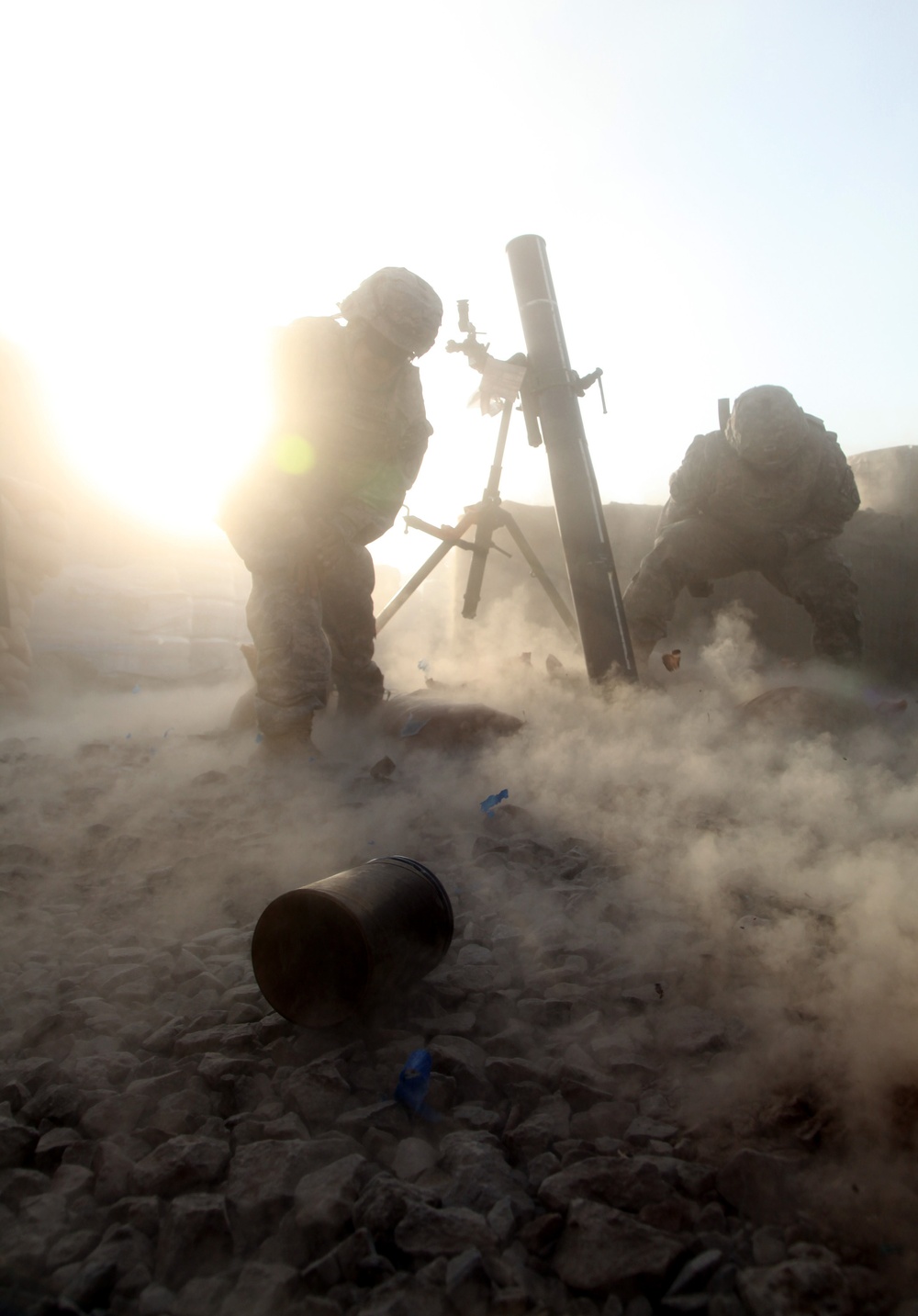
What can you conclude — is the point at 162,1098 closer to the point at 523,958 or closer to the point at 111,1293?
the point at 111,1293

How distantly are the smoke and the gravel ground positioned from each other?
10 mm

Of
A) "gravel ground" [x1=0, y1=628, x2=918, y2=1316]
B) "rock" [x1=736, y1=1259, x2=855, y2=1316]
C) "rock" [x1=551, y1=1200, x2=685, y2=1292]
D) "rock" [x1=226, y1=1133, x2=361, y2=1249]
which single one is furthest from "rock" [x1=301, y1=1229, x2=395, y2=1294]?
"rock" [x1=736, y1=1259, x2=855, y2=1316]

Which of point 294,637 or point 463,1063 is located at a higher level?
point 294,637

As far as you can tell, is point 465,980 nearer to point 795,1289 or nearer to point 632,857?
point 632,857

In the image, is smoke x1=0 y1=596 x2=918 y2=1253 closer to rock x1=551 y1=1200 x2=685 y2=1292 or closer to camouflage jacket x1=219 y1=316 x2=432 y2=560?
rock x1=551 y1=1200 x2=685 y2=1292

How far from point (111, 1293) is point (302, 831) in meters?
1.61

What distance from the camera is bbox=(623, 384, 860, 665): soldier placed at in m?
4.33

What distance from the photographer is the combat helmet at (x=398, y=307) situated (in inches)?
141

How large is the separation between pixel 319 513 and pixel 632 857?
2444 mm

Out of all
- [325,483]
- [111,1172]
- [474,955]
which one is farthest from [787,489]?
[111,1172]

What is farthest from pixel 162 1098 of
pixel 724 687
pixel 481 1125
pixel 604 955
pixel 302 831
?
pixel 724 687

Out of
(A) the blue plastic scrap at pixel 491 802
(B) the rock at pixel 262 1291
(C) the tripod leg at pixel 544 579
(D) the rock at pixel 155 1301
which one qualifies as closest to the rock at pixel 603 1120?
(B) the rock at pixel 262 1291

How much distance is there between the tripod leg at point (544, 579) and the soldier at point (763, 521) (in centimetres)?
60

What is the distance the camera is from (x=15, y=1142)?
3.96ft
